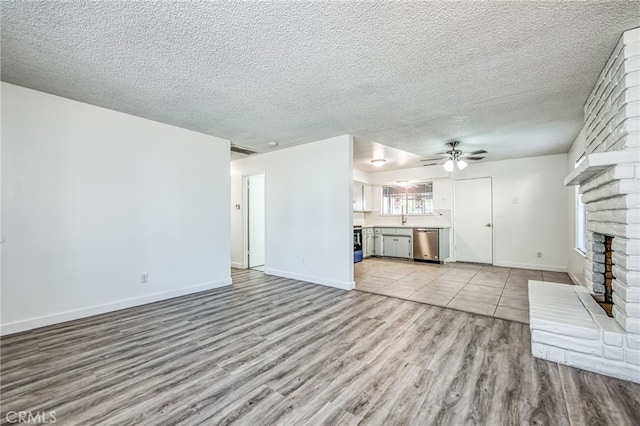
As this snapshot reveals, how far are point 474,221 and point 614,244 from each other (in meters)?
4.72

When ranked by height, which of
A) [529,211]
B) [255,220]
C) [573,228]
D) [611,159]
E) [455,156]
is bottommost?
→ [573,228]

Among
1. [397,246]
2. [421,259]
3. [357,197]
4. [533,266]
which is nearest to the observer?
[533,266]

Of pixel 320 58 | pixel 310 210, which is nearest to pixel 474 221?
pixel 310 210

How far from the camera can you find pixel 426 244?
22.8 ft

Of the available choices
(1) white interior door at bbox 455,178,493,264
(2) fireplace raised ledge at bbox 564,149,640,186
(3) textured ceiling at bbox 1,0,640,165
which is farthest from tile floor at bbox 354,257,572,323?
(3) textured ceiling at bbox 1,0,640,165

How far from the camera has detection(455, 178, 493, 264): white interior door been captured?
6.57 metres

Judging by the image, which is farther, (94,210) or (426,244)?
(426,244)

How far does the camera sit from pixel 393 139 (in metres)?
4.70

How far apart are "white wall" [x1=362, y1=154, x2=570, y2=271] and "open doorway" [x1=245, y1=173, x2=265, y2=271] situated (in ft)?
15.7

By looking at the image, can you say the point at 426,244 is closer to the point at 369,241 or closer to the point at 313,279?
the point at 369,241

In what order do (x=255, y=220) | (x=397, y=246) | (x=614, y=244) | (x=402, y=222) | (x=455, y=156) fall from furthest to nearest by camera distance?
(x=402, y=222) < (x=397, y=246) < (x=255, y=220) < (x=455, y=156) < (x=614, y=244)

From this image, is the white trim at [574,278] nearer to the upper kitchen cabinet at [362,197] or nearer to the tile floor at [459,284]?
the tile floor at [459,284]

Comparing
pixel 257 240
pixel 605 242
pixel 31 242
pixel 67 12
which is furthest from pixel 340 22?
pixel 257 240

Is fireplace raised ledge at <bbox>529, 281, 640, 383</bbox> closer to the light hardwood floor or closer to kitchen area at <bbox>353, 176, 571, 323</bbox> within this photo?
the light hardwood floor
